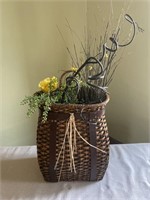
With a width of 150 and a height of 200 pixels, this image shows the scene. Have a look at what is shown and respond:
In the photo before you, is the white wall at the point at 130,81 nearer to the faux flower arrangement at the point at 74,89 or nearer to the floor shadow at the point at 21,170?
the faux flower arrangement at the point at 74,89

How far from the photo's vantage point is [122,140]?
144 centimetres

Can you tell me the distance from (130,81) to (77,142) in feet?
2.18

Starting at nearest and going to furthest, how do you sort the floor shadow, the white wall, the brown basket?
the brown basket
the floor shadow
the white wall

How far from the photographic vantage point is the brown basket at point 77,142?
0.77 m

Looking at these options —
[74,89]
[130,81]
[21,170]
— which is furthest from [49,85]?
[130,81]

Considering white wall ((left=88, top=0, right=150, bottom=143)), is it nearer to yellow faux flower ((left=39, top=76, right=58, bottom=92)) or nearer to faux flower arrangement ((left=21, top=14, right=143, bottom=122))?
faux flower arrangement ((left=21, top=14, right=143, bottom=122))

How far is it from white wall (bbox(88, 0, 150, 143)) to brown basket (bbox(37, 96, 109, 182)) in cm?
56

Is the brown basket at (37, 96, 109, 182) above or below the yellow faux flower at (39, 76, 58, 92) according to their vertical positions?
below

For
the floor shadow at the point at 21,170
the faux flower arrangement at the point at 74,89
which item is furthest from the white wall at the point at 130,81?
the floor shadow at the point at 21,170

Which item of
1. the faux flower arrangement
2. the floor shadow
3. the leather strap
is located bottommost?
the floor shadow

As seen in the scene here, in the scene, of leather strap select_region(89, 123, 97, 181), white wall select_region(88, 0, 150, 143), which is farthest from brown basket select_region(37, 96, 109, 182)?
white wall select_region(88, 0, 150, 143)

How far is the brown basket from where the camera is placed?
2.53 feet

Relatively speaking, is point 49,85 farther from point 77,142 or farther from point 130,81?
point 130,81

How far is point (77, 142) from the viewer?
2.57 ft
